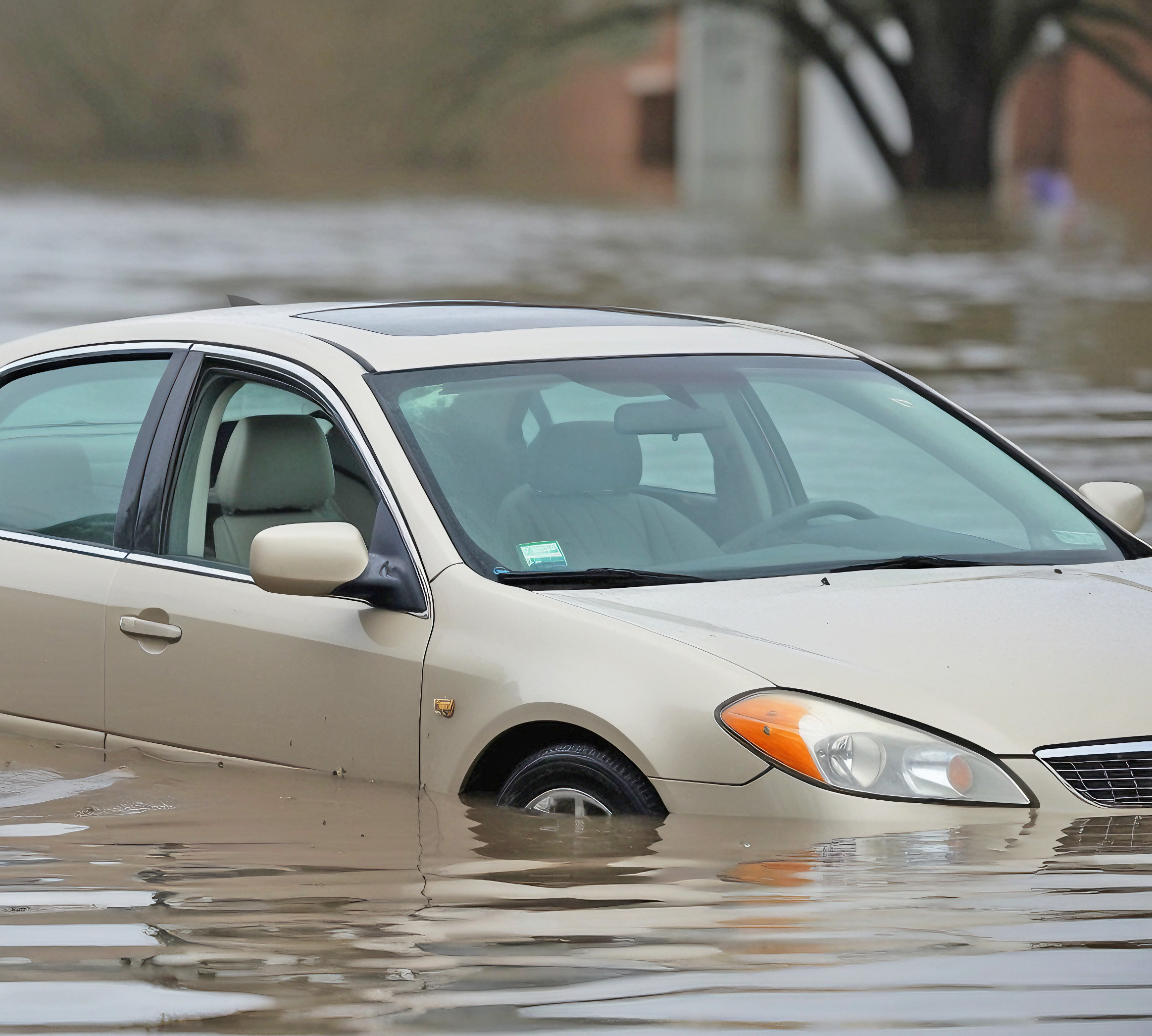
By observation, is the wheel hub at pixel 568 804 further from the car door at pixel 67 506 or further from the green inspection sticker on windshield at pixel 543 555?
the car door at pixel 67 506

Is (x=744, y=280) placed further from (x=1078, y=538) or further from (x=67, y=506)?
(x=1078, y=538)

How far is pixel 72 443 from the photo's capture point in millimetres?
6539

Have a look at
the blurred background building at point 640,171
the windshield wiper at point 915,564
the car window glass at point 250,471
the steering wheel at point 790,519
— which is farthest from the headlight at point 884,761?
the blurred background building at point 640,171

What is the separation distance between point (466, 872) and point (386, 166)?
86.9 meters

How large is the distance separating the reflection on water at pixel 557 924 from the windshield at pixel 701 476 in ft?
2.40

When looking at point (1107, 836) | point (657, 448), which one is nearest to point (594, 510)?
point (657, 448)

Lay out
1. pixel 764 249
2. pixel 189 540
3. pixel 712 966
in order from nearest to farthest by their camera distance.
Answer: pixel 712 966
pixel 189 540
pixel 764 249

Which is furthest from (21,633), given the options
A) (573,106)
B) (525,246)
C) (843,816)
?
(573,106)

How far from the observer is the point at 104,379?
6363 millimetres

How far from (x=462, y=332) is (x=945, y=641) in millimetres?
1613

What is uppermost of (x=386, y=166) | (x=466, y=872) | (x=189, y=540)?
(x=386, y=166)

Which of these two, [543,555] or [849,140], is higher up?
[849,140]

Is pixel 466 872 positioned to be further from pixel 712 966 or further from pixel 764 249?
pixel 764 249

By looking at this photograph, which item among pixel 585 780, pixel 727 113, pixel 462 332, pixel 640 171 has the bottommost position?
pixel 585 780
